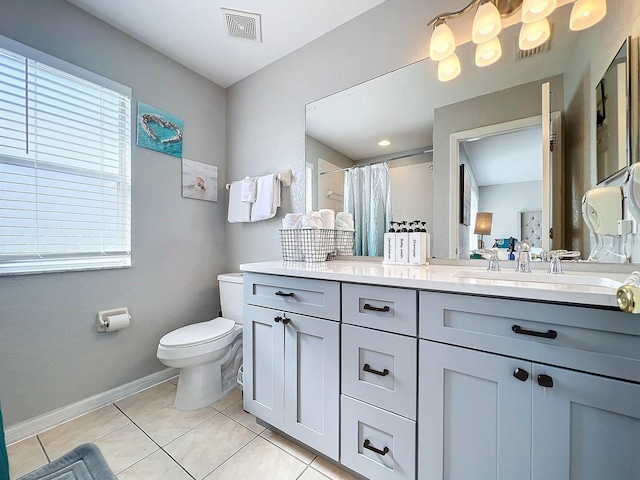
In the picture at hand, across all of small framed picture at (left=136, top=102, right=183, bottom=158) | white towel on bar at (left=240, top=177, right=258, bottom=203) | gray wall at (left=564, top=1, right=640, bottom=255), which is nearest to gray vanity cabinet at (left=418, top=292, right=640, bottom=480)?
gray wall at (left=564, top=1, right=640, bottom=255)

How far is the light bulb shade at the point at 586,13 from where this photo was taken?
1026mm

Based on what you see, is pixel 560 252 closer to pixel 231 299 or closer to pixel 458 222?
pixel 458 222

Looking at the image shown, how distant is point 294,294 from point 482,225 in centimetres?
100

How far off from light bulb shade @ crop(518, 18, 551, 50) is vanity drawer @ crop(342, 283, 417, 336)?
1.26m

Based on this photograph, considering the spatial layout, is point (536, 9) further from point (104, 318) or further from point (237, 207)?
point (104, 318)

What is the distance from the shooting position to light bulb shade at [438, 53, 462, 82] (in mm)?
1354

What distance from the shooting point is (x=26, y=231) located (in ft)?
4.58

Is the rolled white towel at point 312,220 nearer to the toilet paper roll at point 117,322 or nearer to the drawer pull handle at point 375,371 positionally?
the drawer pull handle at point 375,371

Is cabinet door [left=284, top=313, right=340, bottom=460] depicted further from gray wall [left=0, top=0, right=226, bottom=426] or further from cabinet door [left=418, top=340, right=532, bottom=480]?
gray wall [left=0, top=0, right=226, bottom=426]

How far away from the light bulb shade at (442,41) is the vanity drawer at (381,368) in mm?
1406

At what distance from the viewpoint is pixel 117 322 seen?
1.66 meters

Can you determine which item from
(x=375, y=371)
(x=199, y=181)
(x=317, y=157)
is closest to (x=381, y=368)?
(x=375, y=371)

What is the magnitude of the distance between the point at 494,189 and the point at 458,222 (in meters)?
0.22

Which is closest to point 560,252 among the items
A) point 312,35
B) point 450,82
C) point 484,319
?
point 484,319
